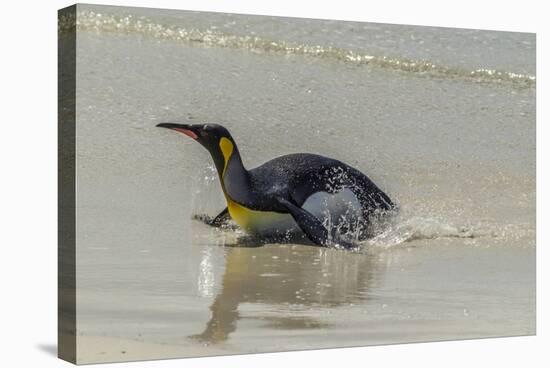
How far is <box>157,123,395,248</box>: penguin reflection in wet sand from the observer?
8.88 m

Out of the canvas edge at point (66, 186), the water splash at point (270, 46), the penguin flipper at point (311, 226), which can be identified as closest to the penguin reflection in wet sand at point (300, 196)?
the penguin flipper at point (311, 226)

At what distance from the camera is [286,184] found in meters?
9.12

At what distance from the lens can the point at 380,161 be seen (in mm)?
9234

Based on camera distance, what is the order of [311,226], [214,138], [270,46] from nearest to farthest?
1. [214,138]
2. [270,46]
3. [311,226]

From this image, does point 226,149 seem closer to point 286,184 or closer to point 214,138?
point 214,138

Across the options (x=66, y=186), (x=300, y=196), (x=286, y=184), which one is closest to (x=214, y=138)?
(x=286, y=184)

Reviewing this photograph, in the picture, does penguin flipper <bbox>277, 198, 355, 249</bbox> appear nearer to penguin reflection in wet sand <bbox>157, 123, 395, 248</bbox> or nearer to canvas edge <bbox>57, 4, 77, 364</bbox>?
penguin reflection in wet sand <bbox>157, 123, 395, 248</bbox>

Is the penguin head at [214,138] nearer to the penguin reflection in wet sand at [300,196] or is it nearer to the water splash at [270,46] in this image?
the penguin reflection in wet sand at [300,196]

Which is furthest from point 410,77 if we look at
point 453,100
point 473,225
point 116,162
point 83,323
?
point 83,323

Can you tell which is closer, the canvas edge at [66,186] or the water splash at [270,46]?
the canvas edge at [66,186]

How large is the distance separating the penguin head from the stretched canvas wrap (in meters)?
0.01

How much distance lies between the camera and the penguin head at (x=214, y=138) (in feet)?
28.0

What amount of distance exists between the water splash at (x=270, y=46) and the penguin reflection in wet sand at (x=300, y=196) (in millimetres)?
652

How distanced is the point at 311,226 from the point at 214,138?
3.30 ft
